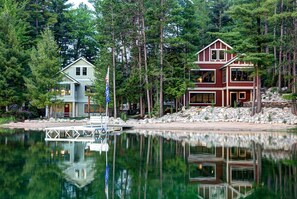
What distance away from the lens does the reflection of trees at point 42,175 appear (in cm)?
895

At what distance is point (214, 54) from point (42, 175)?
3399 centimetres

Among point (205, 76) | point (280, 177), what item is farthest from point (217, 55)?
point (280, 177)

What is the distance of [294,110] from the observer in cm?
3133

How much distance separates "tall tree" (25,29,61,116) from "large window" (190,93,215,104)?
51.0 feet

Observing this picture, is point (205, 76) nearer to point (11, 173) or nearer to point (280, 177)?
point (280, 177)

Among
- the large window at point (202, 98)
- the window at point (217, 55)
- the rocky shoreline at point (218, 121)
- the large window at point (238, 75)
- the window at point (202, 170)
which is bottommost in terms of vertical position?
the window at point (202, 170)

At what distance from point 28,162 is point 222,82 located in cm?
3258

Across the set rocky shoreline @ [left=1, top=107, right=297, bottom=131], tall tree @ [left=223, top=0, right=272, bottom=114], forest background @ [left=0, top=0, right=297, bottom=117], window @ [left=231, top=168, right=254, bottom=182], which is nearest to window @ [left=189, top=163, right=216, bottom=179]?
window @ [left=231, top=168, right=254, bottom=182]

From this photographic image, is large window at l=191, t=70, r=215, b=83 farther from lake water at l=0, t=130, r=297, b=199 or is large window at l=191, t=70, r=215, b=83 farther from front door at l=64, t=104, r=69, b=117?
lake water at l=0, t=130, r=297, b=199

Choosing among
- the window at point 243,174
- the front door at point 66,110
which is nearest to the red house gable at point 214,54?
the front door at point 66,110

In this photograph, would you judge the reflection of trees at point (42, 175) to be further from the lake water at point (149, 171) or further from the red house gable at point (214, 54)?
the red house gable at point (214, 54)

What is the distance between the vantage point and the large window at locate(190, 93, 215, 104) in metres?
43.2

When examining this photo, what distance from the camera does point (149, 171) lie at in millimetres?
11539

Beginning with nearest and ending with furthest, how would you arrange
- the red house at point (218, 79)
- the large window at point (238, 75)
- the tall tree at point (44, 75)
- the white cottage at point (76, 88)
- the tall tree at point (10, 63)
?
the tall tree at point (44, 75)
the tall tree at point (10, 63)
the large window at point (238, 75)
the red house at point (218, 79)
the white cottage at point (76, 88)
